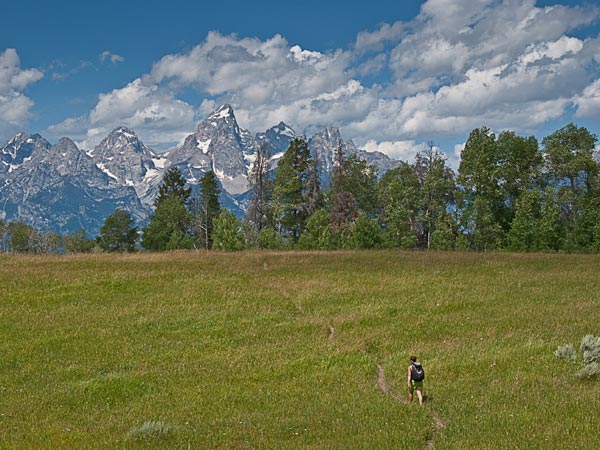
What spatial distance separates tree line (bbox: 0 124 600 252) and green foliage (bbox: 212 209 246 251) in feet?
0.47

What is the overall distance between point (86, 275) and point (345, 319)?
1663 cm

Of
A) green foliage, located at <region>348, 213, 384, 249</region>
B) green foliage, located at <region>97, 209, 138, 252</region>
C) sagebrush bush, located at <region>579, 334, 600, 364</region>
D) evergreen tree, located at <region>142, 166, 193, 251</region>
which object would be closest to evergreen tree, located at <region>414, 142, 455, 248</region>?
green foliage, located at <region>348, 213, 384, 249</region>

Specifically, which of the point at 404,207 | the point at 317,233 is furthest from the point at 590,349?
the point at 404,207

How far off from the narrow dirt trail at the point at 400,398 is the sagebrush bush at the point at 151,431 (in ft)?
18.0

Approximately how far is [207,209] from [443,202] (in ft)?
122

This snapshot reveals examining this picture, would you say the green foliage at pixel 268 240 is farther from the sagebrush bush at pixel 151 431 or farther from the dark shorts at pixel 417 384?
the sagebrush bush at pixel 151 431

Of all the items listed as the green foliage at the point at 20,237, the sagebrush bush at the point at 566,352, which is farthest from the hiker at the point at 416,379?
the green foliage at the point at 20,237

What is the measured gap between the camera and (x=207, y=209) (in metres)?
85.3

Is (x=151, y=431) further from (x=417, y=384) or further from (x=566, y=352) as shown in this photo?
(x=566, y=352)

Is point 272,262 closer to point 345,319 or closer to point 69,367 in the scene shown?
point 345,319

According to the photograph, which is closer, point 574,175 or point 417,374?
point 417,374

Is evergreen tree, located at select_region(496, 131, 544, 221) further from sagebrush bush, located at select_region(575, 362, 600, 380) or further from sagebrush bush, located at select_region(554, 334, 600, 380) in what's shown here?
sagebrush bush, located at select_region(575, 362, 600, 380)

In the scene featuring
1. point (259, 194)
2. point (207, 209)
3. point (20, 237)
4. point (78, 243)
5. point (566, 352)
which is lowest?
point (78, 243)

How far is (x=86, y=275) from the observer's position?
102 ft
